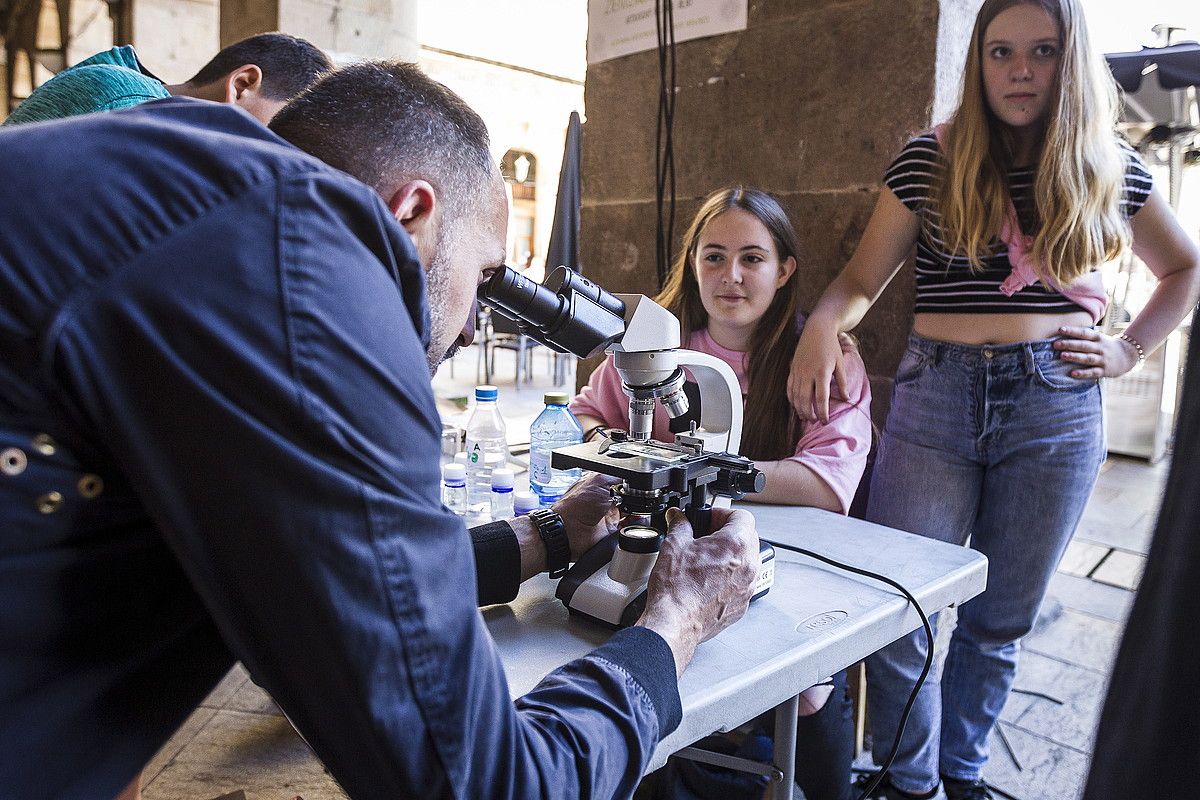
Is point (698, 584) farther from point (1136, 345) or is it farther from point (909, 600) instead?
point (1136, 345)

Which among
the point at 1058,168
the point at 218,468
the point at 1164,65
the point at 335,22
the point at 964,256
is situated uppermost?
the point at 335,22

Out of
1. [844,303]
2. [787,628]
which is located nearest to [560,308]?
[787,628]

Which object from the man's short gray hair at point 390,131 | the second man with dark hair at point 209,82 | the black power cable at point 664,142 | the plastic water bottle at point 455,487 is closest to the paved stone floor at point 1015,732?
the plastic water bottle at point 455,487

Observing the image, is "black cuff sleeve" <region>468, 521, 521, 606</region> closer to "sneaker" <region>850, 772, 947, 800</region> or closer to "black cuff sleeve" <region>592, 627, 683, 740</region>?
"black cuff sleeve" <region>592, 627, 683, 740</region>

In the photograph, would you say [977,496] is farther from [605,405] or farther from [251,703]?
[251,703]

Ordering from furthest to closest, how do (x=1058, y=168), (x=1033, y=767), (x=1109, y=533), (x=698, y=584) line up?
(x=1109, y=533) < (x=1033, y=767) < (x=1058, y=168) < (x=698, y=584)

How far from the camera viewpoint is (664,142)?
8.70ft

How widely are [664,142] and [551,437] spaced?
1.06 m

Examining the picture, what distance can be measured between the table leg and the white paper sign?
6.06ft

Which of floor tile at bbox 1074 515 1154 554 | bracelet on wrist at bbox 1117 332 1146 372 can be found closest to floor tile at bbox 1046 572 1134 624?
floor tile at bbox 1074 515 1154 554

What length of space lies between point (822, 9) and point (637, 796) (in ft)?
6.63

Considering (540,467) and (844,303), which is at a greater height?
(844,303)

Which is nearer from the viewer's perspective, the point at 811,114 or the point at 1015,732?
the point at 811,114

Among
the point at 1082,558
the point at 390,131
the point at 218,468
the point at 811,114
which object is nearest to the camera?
the point at 218,468
